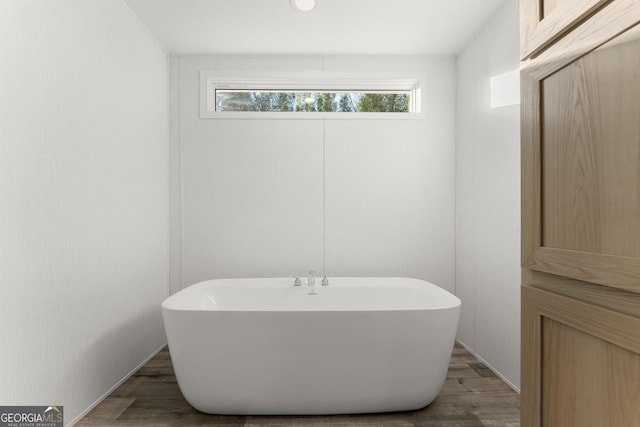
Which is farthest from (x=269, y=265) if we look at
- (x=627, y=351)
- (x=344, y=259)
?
(x=627, y=351)

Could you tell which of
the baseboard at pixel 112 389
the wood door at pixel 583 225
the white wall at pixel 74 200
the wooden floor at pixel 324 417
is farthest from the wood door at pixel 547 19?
the baseboard at pixel 112 389

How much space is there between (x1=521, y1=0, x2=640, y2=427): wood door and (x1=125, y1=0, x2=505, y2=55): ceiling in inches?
69.1

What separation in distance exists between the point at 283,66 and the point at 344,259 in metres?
1.65

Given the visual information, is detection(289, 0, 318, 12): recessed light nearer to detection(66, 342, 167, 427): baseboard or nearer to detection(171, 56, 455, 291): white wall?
detection(171, 56, 455, 291): white wall

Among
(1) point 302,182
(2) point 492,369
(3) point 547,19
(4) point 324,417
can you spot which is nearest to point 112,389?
(4) point 324,417

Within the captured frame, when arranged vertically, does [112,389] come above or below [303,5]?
below

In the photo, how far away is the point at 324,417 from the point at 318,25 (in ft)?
8.07

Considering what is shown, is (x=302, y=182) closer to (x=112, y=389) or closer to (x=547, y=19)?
(x=112, y=389)

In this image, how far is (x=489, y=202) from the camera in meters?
2.82

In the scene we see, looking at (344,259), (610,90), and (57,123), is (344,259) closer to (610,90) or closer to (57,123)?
(57,123)

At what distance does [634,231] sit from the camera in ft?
2.65

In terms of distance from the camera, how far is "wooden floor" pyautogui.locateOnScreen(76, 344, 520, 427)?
A: 2.11m

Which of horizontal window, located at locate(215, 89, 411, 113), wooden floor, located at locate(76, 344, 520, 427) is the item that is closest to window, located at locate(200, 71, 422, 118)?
horizontal window, located at locate(215, 89, 411, 113)

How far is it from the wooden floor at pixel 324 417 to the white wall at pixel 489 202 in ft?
0.82
